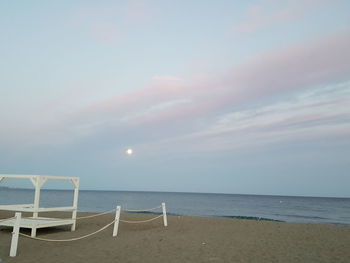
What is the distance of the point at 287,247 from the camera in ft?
30.4

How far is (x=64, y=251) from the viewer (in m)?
8.04

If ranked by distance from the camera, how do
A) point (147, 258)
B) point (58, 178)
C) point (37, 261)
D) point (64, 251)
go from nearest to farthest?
1. point (37, 261)
2. point (147, 258)
3. point (64, 251)
4. point (58, 178)

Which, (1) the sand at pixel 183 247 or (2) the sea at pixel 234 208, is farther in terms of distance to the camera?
(2) the sea at pixel 234 208

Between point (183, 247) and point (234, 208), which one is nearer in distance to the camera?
point (183, 247)

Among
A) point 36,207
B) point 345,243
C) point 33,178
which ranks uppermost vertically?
point 33,178

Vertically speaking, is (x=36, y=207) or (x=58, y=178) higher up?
(x=58, y=178)

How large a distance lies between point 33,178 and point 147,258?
555 centimetres

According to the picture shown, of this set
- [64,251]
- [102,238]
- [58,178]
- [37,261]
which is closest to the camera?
[37,261]

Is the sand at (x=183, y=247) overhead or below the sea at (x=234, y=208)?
overhead

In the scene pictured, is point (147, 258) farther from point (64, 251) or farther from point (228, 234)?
point (228, 234)

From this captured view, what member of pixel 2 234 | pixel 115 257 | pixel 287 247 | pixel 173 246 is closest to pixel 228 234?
pixel 287 247

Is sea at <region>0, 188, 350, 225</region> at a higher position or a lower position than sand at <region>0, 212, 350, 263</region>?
lower

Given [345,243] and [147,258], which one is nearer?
[147,258]

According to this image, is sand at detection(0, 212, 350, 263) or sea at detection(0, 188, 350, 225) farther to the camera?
sea at detection(0, 188, 350, 225)
